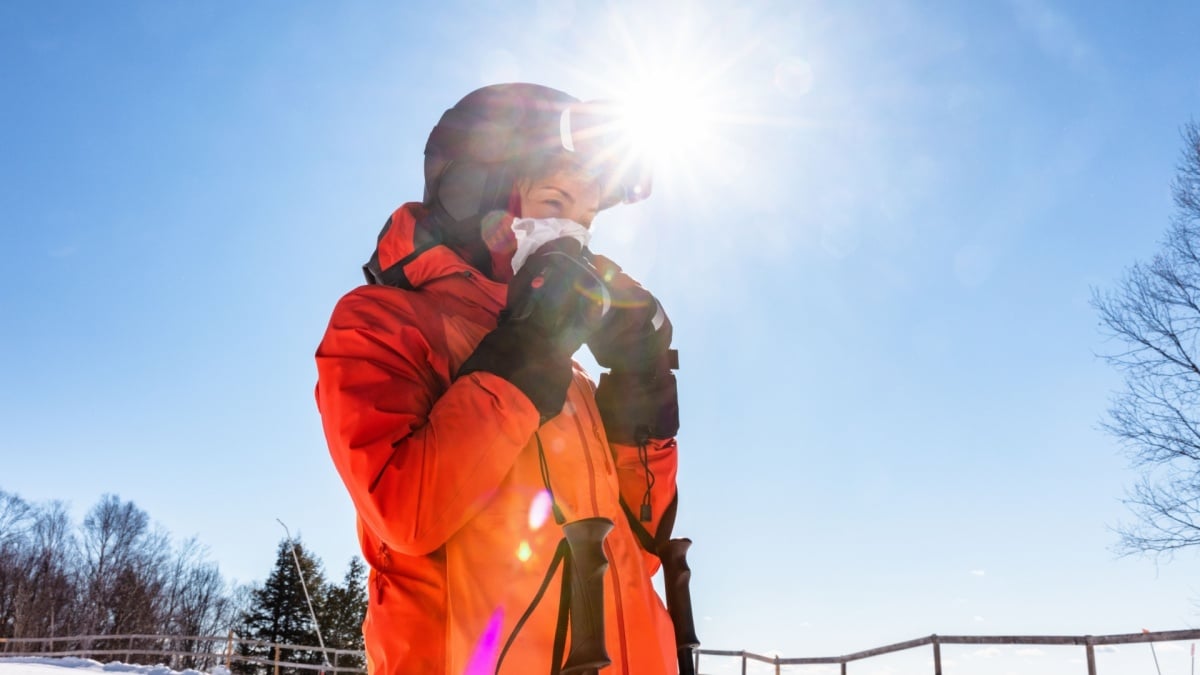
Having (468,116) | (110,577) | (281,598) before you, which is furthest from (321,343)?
(110,577)

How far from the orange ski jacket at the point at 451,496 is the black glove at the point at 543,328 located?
0.04 metres

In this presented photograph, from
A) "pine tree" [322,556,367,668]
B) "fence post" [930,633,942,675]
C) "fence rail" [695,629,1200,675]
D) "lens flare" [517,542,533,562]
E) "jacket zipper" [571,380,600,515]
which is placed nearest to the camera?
"lens flare" [517,542,533,562]

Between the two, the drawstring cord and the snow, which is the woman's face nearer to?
the drawstring cord

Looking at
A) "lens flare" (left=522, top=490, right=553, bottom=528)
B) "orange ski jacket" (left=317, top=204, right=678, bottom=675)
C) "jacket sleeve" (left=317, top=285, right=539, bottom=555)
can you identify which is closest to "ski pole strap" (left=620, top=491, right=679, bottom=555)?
"orange ski jacket" (left=317, top=204, right=678, bottom=675)

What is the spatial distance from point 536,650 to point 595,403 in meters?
0.59

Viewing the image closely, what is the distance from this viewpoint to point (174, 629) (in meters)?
48.5

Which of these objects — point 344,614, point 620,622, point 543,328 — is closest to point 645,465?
point 620,622

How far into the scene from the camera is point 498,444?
1.17m

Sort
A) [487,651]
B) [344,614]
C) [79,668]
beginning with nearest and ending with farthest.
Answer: [487,651], [79,668], [344,614]

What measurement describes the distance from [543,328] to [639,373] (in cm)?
40

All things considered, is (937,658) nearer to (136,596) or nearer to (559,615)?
(559,615)

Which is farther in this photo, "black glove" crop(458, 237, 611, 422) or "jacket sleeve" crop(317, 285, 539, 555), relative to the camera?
"black glove" crop(458, 237, 611, 422)

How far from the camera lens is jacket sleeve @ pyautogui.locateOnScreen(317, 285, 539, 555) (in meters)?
1.13

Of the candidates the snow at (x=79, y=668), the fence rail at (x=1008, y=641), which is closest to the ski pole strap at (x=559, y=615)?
the fence rail at (x=1008, y=641)
